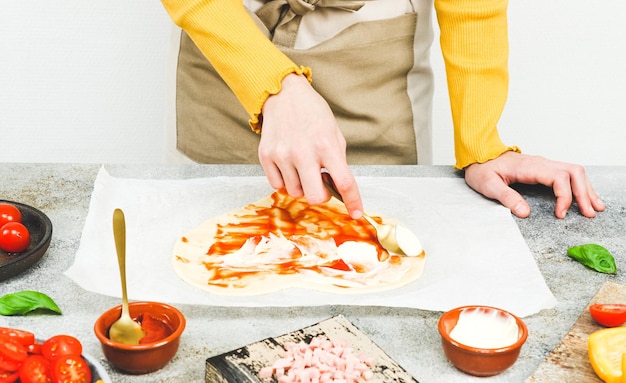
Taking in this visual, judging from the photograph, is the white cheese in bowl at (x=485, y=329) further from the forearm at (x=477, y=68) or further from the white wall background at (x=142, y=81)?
the white wall background at (x=142, y=81)

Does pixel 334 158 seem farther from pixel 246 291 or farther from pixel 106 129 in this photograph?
pixel 106 129

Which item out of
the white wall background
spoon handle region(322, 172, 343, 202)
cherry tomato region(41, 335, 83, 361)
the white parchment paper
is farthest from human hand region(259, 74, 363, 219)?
the white wall background

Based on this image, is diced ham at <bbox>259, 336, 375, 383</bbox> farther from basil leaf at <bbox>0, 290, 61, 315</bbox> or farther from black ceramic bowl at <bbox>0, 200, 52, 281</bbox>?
black ceramic bowl at <bbox>0, 200, 52, 281</bbox>

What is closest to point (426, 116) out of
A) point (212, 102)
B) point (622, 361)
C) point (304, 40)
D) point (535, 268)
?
point (304, 40)

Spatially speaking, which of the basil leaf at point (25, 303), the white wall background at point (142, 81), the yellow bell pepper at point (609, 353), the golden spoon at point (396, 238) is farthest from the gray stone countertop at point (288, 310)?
the white wall background at point (142, 81)

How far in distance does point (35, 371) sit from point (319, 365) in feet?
1.28

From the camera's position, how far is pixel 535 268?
162cm

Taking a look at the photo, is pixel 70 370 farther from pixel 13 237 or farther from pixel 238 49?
pixel 238 49

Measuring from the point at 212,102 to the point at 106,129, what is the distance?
1197 mm

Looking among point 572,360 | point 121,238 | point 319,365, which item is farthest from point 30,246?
point 572,360

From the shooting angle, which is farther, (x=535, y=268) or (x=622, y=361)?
(x=535, y=268)

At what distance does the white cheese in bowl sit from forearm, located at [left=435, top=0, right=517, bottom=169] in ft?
2.63

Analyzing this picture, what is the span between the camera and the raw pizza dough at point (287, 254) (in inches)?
61.0

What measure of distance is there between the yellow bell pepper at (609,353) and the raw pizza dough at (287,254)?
1.38 feet
